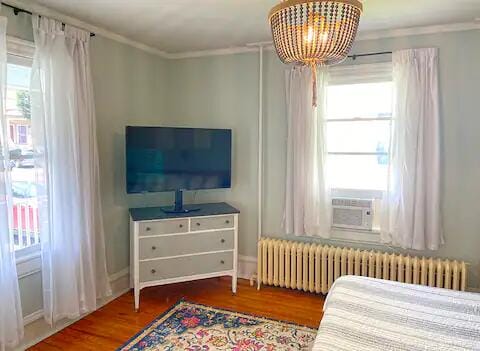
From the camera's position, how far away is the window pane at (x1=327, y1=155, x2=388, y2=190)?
3.20 m

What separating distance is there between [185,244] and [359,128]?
6.32 feet

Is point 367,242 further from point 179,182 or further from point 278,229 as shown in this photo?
point 179,182

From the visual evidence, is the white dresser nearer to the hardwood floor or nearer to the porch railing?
the hardwood floor

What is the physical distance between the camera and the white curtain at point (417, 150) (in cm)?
292

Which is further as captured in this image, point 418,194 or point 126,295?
point 126,295

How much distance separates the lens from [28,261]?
2.54m

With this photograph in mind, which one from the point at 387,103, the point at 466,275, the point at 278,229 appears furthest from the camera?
the point at 278,229

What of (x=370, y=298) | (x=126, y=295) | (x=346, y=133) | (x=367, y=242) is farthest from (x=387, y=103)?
(x=126, y=295)

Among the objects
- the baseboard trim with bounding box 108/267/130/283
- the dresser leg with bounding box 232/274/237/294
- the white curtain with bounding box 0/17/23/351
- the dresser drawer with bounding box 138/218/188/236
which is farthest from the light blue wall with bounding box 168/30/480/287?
the white curtain with bounding box 0/17/23/351

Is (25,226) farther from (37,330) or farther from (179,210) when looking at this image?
(179,210)

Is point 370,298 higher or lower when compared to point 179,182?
lower

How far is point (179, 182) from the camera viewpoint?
10.9ft

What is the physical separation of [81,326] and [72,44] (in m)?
2.22

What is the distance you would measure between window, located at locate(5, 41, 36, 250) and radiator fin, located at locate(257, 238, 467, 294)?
6.66ft
